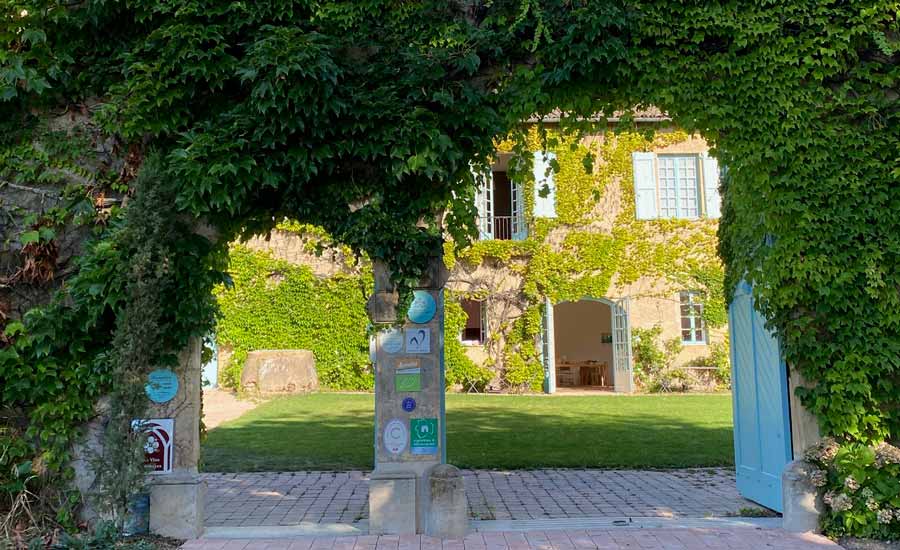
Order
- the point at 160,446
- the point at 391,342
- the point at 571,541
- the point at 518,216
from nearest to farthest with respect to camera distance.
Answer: the point at 571,541
the point at 160,446
the point at 391,342
the point at 518,216

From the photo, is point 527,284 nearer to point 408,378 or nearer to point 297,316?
point 297,316

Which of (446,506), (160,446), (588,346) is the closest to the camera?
(446,506)

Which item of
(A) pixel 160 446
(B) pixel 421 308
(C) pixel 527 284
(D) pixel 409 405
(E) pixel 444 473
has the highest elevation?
(C) pixel 527 284

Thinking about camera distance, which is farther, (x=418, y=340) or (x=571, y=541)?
(x=418, y=340)

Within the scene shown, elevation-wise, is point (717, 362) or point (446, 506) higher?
point (717, 362)

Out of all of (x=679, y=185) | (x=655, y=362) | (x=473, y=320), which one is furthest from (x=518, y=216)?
(x=655, y=362)

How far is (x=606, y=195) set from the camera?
16.5 m

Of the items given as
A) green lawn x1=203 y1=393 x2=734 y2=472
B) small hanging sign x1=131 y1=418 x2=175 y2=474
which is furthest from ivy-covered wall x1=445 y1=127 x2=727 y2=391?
small hanging sign x1=131 y1=418 x2=175 y2=474

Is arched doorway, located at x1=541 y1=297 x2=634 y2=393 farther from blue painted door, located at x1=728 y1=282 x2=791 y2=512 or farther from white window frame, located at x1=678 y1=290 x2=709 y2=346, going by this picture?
blue painted door, located at x1=728 y1=282 x2=791 y2=512

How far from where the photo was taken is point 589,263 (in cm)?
1623

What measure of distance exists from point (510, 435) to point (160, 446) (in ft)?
18.6

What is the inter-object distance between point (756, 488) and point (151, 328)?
5.53 meters

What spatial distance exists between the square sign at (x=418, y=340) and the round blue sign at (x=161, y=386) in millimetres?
1946

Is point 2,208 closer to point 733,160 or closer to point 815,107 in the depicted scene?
point 733,160
